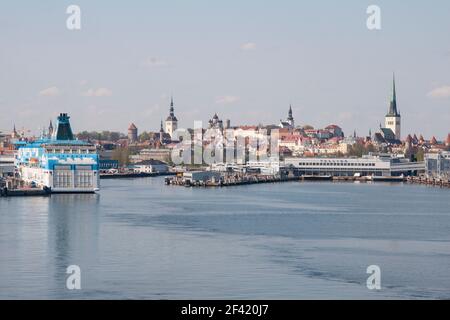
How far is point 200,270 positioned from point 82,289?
138 cm

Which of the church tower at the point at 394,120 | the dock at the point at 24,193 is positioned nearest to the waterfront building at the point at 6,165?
the dock at the point at 24,193

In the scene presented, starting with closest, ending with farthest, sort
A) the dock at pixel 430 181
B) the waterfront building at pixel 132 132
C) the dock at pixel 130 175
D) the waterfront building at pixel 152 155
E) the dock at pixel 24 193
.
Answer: the dock at pixel 24 193, the dock at pixel 430 181, the dock at pixel 130 175, the waterfront building at pixel 152 155, the waterfront building at pixel 132 132

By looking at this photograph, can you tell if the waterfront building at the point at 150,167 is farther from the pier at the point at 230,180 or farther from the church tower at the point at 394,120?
the church tower at the point at 394,120

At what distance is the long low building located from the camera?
36688mm

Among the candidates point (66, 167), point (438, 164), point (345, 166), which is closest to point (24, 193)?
point (66, 167)

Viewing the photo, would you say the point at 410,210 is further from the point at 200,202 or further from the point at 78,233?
the point at 78,233

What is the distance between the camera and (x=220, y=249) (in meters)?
11.2

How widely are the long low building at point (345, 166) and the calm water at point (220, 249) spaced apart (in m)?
17.7

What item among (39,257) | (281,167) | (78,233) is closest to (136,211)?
(78,233)

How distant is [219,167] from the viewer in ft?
121

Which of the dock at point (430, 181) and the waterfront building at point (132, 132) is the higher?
the waterfront building at point (132, 132)

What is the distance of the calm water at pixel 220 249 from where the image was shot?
866cm

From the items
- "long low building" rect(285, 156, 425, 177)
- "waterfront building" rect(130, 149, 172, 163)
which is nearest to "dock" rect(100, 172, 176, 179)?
"long low building" rect(285, 156, 425, 177)

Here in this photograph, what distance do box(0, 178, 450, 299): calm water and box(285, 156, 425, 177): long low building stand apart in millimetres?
17713
